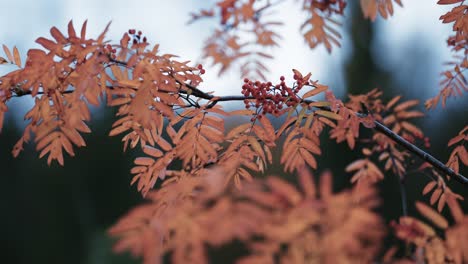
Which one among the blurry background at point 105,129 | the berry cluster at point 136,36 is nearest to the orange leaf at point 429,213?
the berry cluster at point 136,36

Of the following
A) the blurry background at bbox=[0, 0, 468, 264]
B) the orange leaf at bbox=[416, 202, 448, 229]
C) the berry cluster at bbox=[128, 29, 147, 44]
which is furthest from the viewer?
the blurry background at bbox=[0, 0, 468, 264]

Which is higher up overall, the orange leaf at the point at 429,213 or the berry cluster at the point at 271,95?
the berry cluster at the point at 271,95

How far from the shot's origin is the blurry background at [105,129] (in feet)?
22.4

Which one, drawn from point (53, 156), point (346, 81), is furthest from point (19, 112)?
point (53, 156)

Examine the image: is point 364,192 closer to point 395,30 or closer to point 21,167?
point 395,30

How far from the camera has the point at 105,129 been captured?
30.4 feet

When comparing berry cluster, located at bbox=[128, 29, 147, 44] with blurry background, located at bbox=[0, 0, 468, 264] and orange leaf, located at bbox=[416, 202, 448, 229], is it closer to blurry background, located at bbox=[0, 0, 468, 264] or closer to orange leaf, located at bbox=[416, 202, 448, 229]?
orange leaf, located at bbox=[416, 202, 448, 229]

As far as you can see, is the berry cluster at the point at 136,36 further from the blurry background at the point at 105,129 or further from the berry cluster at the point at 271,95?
the blurry background at the point at 105,129

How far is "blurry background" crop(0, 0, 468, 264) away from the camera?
683 centimetres

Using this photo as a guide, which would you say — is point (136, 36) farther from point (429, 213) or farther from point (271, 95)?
point (429, 213)

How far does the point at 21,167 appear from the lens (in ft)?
30.8

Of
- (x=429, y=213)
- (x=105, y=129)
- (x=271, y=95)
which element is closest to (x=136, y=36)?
→ (x=271, y=95)

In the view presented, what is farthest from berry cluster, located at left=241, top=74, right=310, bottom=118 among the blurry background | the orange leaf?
the blurry background

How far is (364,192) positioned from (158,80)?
1.58ft
